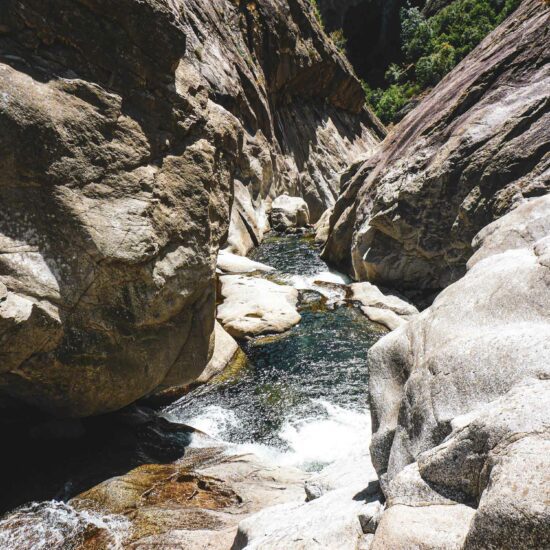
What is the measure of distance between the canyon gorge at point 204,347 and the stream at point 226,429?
6 centimetres

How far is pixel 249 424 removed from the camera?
11.8 meters

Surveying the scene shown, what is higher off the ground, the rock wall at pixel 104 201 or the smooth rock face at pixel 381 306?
the rock wall at pixel 104 201

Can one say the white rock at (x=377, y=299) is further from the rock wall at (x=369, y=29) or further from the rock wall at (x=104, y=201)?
the rock wall at (x=369, y=29)

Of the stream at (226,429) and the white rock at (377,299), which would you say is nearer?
the stream at (226,429)

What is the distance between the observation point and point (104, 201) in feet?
26.2

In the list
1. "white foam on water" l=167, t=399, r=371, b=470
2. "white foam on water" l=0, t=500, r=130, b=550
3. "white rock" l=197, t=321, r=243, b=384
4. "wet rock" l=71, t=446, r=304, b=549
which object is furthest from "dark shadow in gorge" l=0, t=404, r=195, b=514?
"white rock" l=197, t=321, r=243, b=384

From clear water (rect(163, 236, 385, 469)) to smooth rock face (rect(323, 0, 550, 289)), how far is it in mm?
4682

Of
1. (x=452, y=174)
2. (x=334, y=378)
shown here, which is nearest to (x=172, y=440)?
(x=334, y=378)

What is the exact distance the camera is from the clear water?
1116cm

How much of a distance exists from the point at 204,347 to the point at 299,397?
4.00 metres

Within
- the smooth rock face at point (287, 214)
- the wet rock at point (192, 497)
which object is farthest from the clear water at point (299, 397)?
the smooth rock face at point (287, 214)

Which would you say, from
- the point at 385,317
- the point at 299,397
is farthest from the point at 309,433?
the point at 385,317

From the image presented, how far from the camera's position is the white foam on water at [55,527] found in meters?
6.66

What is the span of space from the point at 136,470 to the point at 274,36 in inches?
1635
